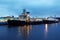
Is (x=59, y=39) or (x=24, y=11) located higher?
(x=24, y=11)

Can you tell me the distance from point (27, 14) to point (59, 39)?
73018 millimetres

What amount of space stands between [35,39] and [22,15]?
2732 inches

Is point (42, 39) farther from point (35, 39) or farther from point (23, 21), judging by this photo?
point (23, 21)

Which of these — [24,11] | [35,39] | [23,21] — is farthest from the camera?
[24,11]

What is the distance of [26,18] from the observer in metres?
95.7

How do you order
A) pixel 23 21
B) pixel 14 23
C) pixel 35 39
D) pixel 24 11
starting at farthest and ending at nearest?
pixel 24 11 < pixel 23 21 < pixel 14 23 < pixel 35 39

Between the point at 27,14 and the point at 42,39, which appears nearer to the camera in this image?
the point at 42,39

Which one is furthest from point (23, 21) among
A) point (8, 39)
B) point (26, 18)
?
point (8, 39)

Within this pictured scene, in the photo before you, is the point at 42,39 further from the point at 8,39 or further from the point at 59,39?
the point at 8,39

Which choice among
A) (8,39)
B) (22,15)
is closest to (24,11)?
(22,15)

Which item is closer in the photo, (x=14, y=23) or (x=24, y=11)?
(x=14, y=23)

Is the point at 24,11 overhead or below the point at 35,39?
overhead

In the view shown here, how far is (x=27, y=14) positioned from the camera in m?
99.7

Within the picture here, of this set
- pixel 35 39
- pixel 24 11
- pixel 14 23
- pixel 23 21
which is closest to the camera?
pixel 35 39
